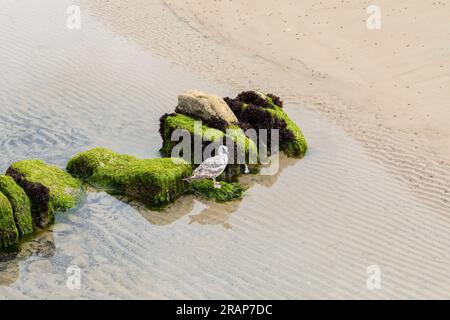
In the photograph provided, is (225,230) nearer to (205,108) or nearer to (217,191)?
(217,191)

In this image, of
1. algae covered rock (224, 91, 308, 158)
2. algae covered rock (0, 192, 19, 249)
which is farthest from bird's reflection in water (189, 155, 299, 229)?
algae covered rock (0, 192, 19, 249)

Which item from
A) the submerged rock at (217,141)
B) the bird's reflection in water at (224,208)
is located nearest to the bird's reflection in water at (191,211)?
the bird's reflection in water at (224,208)

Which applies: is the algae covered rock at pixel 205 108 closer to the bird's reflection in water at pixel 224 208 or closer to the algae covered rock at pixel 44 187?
the bird's reflection in water at pixel 224 208

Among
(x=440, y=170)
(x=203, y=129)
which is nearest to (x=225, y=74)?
(x=203, y=129)

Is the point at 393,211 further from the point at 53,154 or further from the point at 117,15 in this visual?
the point at 117,15

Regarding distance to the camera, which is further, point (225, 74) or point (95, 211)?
point (225, 74)

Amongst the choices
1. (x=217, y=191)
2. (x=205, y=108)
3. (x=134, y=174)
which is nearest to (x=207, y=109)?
(x=205, y=108)

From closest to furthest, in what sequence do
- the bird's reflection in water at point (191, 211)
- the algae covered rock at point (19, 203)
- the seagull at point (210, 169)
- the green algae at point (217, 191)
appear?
the algae covered rock at point (19, 203)
the bird's reflection in water at point (191, 211)
the seagull at point (210, 169)
the green algae at point (217, 191)

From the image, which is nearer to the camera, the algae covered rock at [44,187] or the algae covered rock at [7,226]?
the algae covered rock at [7,226]
